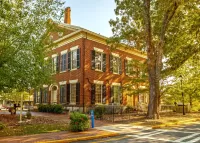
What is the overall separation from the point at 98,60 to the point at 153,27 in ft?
→ 25.3

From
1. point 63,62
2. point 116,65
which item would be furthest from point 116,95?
point 63,62

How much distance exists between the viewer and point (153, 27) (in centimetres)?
2009

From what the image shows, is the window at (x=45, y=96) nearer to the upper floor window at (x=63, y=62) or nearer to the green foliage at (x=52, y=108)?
the green foliage at (x=52, y=108)

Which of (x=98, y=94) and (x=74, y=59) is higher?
(x=74, y=59)

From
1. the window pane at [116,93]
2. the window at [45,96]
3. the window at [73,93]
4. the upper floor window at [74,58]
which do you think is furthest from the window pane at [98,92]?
the window at [45,96]

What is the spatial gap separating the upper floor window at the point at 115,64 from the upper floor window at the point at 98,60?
1640 mm

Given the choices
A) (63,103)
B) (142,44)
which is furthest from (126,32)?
(63,103)

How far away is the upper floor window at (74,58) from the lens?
23394 millimetres

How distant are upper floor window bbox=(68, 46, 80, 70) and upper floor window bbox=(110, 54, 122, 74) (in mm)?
5016

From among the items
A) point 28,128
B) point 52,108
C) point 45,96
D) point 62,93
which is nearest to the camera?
point 28,128

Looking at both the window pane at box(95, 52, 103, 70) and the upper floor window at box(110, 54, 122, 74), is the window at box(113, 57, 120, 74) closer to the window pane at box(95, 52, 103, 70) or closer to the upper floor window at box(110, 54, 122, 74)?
the upper floor window at box(110, 54, 122, 74)

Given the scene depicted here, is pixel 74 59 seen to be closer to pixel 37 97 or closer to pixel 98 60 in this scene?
pixel 98 60

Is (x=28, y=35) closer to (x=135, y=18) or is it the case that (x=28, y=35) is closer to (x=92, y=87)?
(x=135, y=18)

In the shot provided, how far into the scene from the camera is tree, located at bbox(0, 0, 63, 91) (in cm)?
1151
